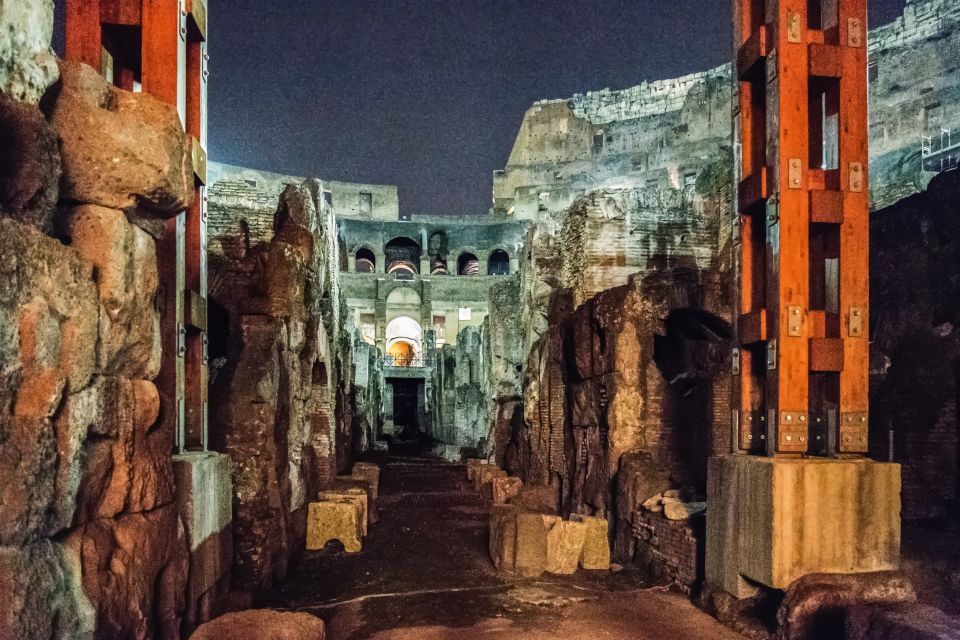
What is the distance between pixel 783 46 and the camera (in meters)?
5.62

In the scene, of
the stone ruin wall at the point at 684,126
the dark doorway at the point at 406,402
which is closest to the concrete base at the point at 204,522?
the stone ruin wall at the point at 684,126

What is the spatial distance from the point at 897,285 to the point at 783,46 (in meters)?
7.10

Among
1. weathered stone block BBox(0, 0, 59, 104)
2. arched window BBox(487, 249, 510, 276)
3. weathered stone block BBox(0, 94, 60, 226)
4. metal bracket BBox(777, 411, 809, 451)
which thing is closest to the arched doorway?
arched window BBox(487, 249, 510, 276)

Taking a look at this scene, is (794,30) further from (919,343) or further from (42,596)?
(919,343)

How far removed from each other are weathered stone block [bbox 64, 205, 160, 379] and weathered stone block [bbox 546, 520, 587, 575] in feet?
19.2

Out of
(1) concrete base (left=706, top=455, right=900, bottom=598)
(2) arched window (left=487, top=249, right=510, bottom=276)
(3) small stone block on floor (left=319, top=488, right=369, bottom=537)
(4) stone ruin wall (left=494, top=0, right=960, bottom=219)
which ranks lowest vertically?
(3) small stone block on floor (left=319, top=488, right=369, bottom=537)

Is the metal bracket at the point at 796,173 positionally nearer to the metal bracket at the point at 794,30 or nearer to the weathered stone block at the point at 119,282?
the metal bracket at the point at 794,30

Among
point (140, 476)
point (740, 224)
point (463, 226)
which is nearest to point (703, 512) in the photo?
point (740, 224)

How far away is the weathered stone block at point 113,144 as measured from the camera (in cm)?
317

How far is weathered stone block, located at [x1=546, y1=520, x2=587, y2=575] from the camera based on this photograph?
8.34 meters

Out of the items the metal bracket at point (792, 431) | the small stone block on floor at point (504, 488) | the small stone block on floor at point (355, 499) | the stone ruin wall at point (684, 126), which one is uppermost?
the stone ruin wall at point (684, 126)

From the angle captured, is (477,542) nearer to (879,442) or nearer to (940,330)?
(879,442)

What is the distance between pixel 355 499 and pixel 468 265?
42.6m

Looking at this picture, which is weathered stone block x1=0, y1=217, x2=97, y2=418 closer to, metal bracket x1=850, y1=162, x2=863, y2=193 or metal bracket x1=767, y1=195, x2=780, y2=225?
metal bracket x1=767, y1=195, x2=780, y2=225
